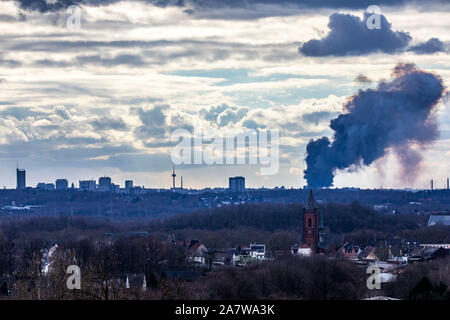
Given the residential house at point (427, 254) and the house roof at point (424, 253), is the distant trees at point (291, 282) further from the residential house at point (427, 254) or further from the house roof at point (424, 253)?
the house roof at point (424, 253)

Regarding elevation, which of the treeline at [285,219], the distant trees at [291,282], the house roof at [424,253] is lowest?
the treeline at [285,219]

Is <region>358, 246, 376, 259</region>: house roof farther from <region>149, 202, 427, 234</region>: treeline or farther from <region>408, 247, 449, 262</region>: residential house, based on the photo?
<region>149, 202, 427, 234</region>: treeline

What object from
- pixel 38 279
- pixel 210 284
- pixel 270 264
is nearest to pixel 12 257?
pixel 270 264

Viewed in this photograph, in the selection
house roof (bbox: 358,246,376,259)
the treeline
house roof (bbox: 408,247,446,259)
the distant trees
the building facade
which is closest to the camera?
the distant trees

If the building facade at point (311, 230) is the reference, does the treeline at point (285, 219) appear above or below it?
below

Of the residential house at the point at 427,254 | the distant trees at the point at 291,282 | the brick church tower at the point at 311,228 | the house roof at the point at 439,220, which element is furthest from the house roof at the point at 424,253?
the house roof at the point at 439,220

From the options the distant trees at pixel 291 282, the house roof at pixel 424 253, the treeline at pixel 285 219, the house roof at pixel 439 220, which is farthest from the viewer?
the treeline at pixel 285 219

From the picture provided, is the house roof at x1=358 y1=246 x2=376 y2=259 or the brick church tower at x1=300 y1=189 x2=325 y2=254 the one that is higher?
the brick church tower at x1=300 y1=189 x2=325 y2=254

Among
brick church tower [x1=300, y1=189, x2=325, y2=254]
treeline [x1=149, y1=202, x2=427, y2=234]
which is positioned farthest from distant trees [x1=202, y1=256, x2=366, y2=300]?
treeline [x1=149, y1=202, x2=427, y2=234]

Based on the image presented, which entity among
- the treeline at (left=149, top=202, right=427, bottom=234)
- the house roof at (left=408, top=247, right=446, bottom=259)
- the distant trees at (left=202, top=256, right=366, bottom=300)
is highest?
the distant trees at (left=202, top=256, right=366, bottom=300)

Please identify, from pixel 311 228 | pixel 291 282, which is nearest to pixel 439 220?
pixel 311 228
